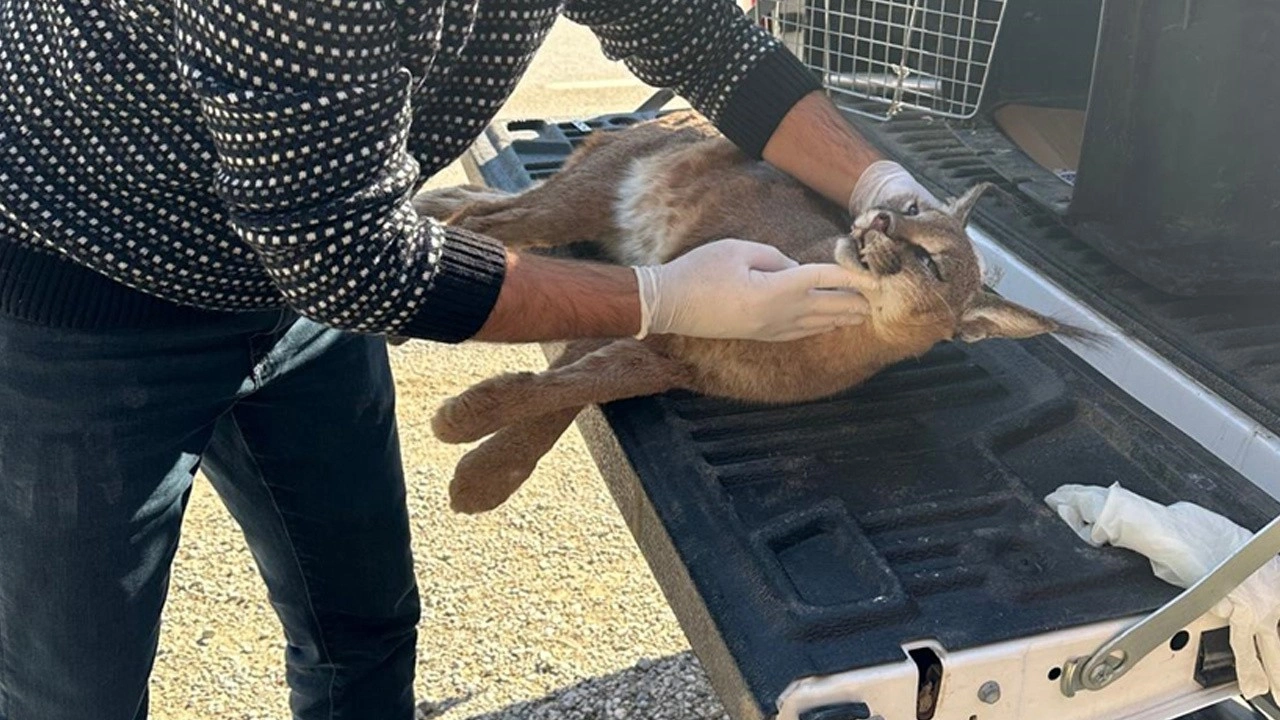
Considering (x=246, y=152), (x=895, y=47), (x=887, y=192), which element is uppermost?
(x=246, y=152)

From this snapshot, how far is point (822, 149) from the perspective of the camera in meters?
2.80

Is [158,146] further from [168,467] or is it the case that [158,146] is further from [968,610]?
[968,610]

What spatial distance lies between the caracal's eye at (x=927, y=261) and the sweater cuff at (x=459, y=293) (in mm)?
875

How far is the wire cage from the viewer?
324 centimetres

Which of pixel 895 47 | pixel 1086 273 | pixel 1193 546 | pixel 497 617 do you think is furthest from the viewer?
pixel 497 617

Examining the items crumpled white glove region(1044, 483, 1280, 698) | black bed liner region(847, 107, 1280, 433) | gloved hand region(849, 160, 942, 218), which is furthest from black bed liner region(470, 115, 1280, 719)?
gloved hand region(849, 160, 942, 218)

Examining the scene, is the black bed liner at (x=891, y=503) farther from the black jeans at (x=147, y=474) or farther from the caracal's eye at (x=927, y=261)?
the black jeans at (x=147, y=474)

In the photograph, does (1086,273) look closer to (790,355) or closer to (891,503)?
(790,355)

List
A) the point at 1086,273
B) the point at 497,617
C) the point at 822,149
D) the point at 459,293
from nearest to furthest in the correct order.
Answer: the point at 459,293 → the point at 1086,273 → the point at 822,149 → the point at 497,617

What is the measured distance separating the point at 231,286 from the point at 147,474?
1.09 ft

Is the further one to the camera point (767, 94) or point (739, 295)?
point (767, 94)

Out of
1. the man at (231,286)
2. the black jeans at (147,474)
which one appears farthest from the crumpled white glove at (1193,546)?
the black jeans at (147,474)

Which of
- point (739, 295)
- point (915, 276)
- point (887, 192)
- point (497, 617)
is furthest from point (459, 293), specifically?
point (497, 617)

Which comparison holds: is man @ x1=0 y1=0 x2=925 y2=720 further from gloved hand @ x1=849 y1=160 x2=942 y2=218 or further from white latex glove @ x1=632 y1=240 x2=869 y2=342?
gloved hand @ x1=849 y1=160 x2=942 y2=218
